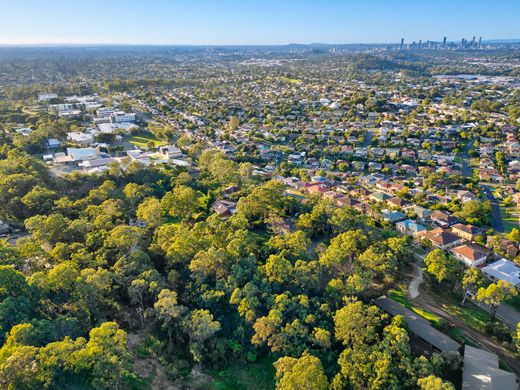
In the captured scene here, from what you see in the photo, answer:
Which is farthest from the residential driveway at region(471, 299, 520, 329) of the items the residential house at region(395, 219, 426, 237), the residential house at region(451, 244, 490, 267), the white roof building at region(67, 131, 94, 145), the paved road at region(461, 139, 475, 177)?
the white roof building at region(67, 131, 94, 145)

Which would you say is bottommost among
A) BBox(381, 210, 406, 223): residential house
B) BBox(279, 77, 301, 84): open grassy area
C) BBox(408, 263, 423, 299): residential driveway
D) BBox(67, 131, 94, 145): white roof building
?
BBox(408, 263, 423, 299): residential driveway

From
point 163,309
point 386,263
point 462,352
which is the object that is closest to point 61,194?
point 163,309

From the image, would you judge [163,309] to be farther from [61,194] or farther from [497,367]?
[61,194]

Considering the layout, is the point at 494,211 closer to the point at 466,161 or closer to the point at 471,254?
the point at 471,254

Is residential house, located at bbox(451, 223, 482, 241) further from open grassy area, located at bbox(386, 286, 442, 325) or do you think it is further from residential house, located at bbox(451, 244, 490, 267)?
open grassy area, located at bbox(386, 286, 442, 325)

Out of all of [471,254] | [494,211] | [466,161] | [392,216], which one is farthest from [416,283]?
[466,161]

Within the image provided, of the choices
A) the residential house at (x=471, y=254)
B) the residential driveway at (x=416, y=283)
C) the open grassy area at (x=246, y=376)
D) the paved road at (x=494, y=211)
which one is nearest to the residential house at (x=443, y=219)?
the paved road at (x=494, y=211)

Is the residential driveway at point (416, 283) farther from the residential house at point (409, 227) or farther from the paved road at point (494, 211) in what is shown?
the paved road at point (494, 211)
